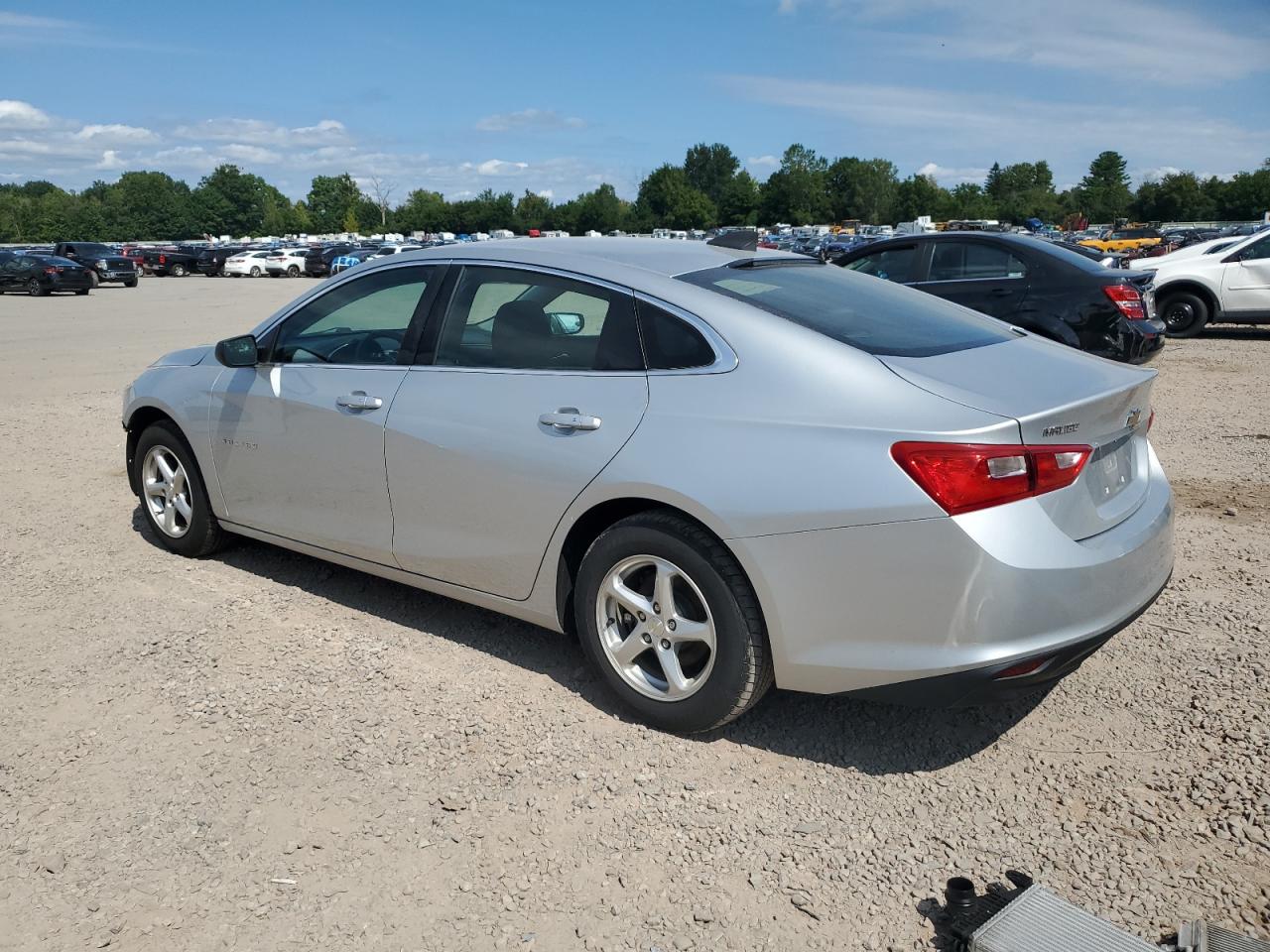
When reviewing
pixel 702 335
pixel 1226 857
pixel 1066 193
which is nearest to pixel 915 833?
pixel 1226 857

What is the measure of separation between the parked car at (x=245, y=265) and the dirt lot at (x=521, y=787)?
53.2 meters

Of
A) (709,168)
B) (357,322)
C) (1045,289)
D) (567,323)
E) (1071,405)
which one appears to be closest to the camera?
(1071,405)

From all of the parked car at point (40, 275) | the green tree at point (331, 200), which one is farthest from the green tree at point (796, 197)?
the parked car at point (40, 275)

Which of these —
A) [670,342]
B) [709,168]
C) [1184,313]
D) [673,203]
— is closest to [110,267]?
[1184,313]

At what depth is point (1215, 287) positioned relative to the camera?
49.5 feet

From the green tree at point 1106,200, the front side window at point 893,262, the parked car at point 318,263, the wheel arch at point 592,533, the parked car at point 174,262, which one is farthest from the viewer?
the green tree at point 1106,200

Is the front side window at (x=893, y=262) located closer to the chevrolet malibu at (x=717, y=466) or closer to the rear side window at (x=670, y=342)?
the chevrolet malibu at (x=717, y=466)

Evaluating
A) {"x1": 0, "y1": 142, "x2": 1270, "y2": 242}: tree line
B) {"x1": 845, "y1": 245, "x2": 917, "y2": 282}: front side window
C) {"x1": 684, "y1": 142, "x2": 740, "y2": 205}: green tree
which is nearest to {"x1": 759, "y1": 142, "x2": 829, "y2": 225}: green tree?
{"x1": 0, "y1": 142, "x2": 1270, "y2": 242}: tree line

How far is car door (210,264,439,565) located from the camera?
167 inches

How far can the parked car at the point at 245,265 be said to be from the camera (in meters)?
54.1

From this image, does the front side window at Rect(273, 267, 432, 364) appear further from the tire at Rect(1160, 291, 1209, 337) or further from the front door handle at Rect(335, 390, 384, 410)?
the tire at Rect(1160, 291, 1209, 337)

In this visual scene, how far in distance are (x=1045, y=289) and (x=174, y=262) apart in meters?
53.8

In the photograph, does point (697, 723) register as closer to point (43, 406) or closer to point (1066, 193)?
point (43, 406)

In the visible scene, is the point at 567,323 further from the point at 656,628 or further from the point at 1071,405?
the point at 1071,405
